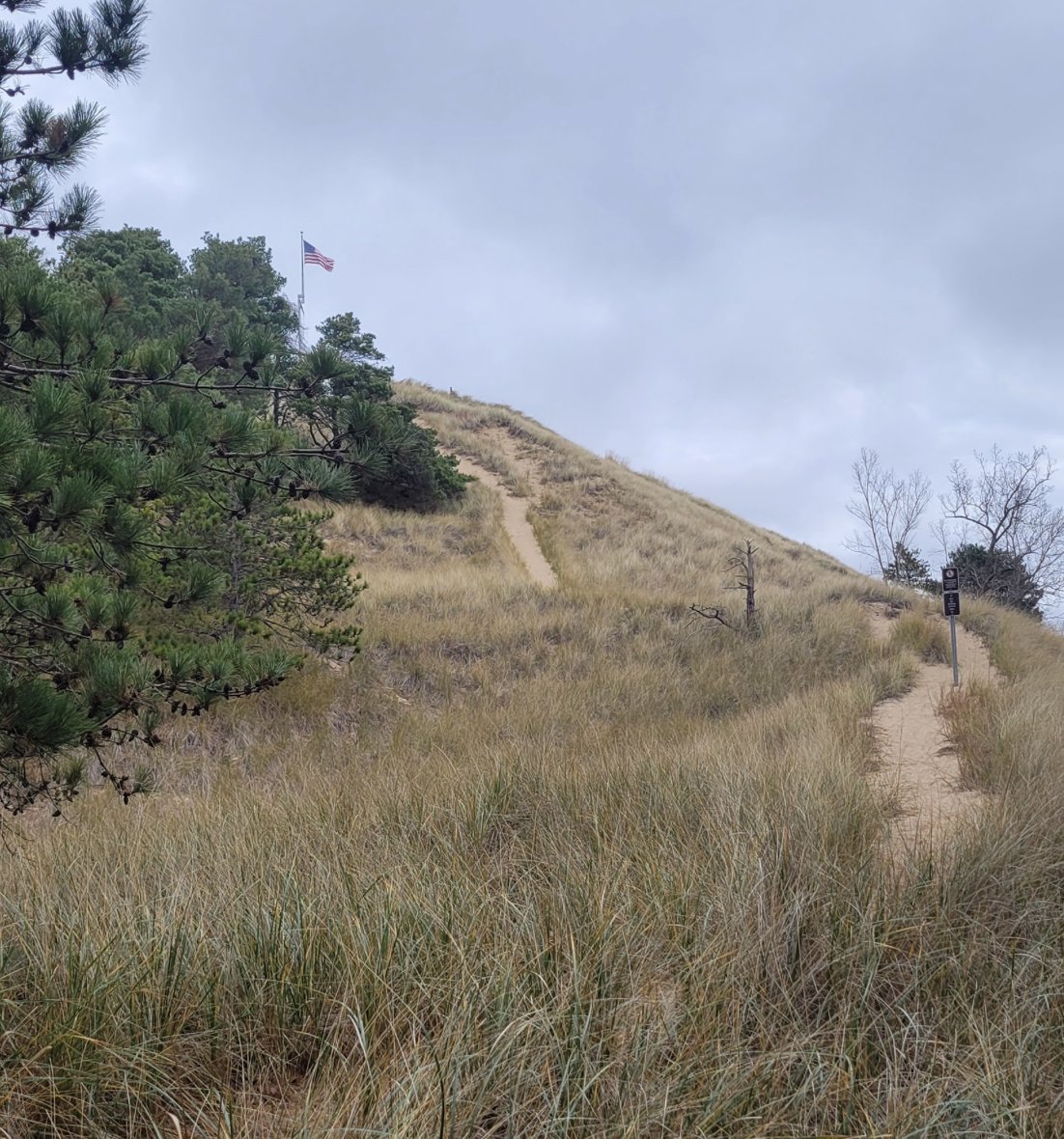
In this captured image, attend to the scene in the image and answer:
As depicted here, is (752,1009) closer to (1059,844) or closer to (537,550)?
(1059,844)

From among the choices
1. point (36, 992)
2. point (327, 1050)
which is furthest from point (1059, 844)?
point (36, 992)

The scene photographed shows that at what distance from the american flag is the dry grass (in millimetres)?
34911

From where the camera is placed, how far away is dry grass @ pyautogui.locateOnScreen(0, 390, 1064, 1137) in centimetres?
234

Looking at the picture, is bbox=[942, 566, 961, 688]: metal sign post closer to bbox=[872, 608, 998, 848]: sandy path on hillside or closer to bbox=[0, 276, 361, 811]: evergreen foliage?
bbox=[872, 608, 998, 848]: sandy path on hillside

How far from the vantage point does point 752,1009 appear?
282 cm

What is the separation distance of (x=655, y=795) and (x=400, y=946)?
2.66 metres

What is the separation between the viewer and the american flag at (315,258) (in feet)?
123

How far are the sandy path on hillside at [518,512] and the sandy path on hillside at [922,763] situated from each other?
987 centimetres

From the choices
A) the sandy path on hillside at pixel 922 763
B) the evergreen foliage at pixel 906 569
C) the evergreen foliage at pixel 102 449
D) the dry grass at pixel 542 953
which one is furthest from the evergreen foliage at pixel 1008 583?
the evergreen foliage at pixel 102 449

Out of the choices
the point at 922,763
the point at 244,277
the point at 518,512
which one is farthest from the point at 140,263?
the point at 922,763

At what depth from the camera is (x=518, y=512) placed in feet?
101

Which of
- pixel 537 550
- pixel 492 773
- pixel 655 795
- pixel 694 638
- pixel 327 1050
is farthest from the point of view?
pixel 537 550

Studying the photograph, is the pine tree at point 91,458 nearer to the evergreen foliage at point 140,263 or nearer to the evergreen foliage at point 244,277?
the evergreen foliage at point 140,263

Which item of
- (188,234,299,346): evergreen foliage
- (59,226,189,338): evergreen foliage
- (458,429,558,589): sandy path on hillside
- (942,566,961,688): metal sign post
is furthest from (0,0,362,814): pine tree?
(188,234,299,346): evergreen foliage
